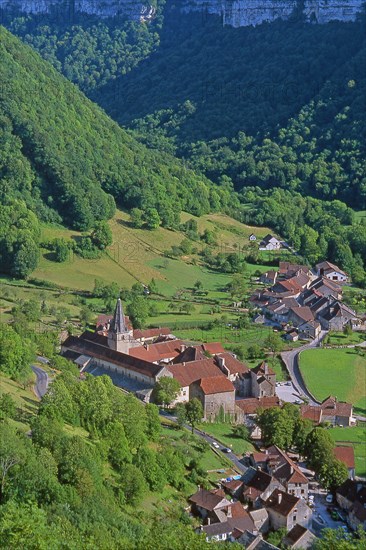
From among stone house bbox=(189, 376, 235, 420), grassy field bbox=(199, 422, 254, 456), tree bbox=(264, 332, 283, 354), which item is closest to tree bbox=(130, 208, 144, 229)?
tree bbox=(264, 332, 283, 354)

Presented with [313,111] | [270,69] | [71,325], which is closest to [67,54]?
[270,69]

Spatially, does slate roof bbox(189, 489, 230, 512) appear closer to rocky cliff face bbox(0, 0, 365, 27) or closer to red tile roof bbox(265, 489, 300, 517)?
red tile roof bbox(265, 489, 300, 517)

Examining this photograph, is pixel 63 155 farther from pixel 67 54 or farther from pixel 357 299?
pixel 67 54

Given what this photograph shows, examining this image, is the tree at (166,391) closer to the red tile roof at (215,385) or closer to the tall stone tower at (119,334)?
the red tile roof at (215,385)

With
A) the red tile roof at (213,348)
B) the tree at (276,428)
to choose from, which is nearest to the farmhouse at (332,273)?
the red tile roof at (213,348)

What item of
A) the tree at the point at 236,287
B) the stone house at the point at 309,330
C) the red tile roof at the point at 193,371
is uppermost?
the red tile roof at the point at 193,371

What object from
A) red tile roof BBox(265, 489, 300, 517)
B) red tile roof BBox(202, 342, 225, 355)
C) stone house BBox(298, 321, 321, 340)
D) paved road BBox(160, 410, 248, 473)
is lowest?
stone house BBox(298, 321, 321, 340)
